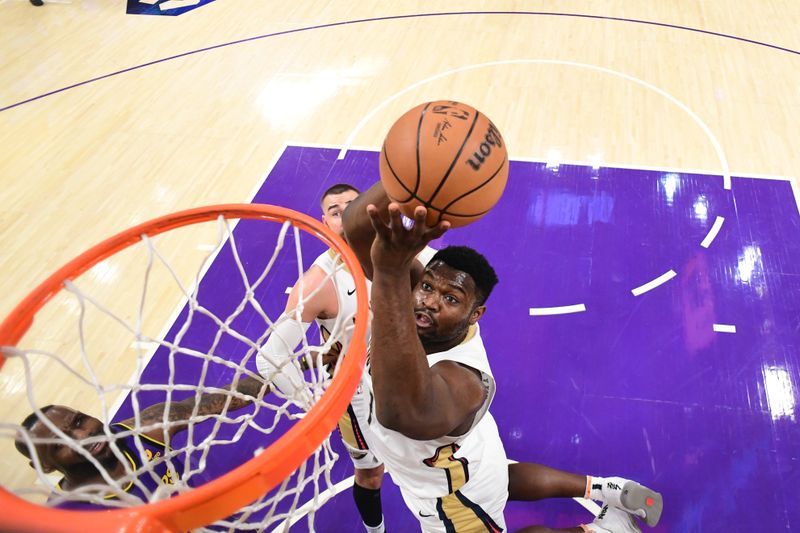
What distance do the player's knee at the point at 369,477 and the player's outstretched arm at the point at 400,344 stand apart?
4.03ft

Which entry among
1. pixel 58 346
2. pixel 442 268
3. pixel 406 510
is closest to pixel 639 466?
pixel 406 510

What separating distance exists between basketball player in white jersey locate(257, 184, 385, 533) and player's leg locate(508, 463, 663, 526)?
70 cm

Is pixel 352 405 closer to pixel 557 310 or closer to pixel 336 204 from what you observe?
pixel 336 204

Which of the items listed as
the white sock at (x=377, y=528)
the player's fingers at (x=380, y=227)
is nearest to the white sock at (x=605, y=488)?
the white sock at (x=377, y=528)

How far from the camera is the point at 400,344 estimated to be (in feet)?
6.07

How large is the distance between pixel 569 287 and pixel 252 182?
295cm

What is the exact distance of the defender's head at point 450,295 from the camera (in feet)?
8.11

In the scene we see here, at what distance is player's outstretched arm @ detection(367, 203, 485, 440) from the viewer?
5.72ft

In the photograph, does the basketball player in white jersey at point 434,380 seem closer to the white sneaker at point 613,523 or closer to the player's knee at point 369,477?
the white sneaker at point 613,523

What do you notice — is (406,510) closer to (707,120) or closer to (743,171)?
(743,171)

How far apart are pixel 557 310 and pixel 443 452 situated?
2.20 meters

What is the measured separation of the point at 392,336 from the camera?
185 centimetres

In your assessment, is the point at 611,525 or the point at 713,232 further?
the point at 713,232

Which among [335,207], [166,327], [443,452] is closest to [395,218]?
[443,452]
